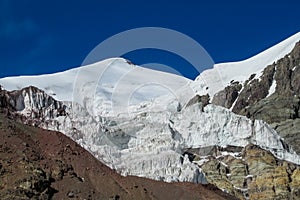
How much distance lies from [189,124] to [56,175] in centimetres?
7838

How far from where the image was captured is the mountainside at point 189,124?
323ft

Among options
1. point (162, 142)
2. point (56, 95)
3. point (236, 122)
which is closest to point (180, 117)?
point (236, 122)

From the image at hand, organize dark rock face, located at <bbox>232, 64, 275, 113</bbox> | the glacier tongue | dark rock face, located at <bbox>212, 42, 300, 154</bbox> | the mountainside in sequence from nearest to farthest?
the glacier tongue < the mountainside < dark rock face, located at <bbox>212, 42, 300, 154</bbox> < dark rock face, located at <bbox>232, 64, 275, 113</bbox>

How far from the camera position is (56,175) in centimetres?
5172

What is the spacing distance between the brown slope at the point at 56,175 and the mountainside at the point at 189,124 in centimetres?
2066

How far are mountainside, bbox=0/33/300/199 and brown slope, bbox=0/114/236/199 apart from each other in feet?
67.8

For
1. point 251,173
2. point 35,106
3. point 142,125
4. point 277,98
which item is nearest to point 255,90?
point 277,98

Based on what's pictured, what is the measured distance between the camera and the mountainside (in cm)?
9844

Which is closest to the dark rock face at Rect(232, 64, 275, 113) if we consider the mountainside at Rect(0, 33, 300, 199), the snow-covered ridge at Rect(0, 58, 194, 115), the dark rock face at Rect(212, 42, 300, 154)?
the dark rock face at Rect(212, 42, 300, 154)

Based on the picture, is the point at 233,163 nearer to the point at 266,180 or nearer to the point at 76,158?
the point at 266,180

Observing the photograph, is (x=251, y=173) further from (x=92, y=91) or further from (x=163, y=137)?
(x=92, y=91)

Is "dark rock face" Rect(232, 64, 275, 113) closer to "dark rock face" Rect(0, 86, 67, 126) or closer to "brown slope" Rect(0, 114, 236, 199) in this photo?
"dark rock face" Rect(0, 86, 67, 126)

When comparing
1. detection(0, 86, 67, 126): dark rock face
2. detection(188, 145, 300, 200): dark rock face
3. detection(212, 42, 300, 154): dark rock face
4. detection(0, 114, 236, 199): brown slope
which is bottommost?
detection(0, 114, 236, 199): brown slope

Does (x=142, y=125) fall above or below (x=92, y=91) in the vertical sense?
below
